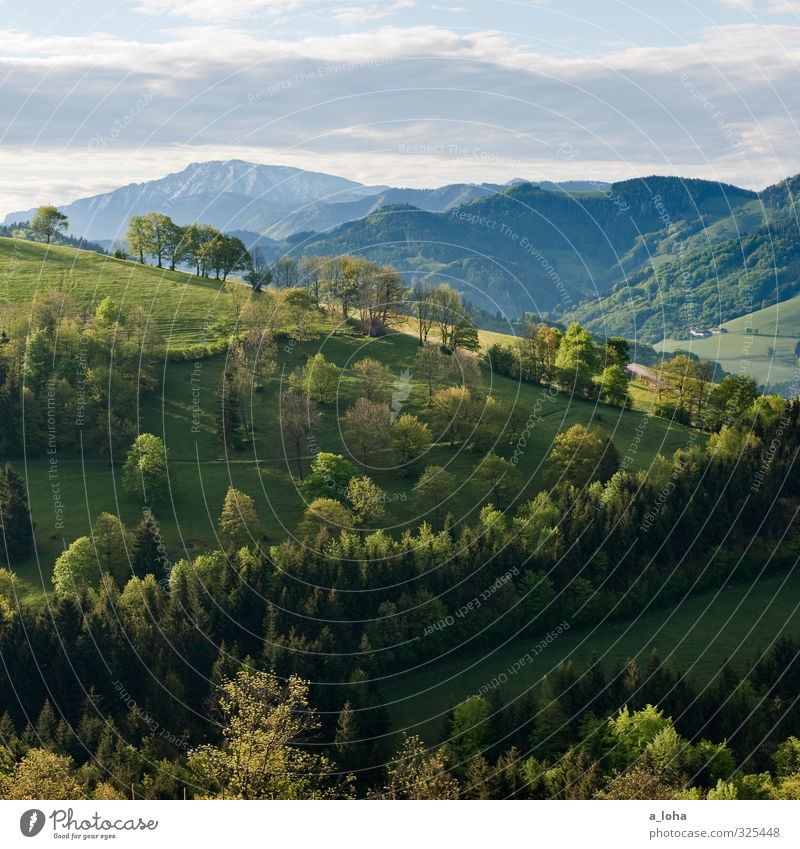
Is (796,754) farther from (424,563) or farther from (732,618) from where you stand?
(424,563)

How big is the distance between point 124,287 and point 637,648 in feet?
351

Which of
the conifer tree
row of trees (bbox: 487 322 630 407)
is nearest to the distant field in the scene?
the conifer tree

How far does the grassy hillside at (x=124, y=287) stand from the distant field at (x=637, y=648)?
76.5 meters

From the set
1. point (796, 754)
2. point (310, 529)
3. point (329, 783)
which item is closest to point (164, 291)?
point (310, 529)

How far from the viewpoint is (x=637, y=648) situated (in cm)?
8038

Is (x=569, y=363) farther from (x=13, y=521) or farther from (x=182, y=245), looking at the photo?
(x=13, y=521)

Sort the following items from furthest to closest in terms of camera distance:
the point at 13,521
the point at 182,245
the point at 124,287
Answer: the point at 182,245 → the point at 124,287 → the point at 13,521

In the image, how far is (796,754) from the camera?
6147 cm

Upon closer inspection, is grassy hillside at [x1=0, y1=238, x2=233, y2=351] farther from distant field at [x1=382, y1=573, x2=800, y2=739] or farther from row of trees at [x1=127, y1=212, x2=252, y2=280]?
distant field at [x1=382, y1=573, x2=800, y2=739]

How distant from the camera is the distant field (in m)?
74.4

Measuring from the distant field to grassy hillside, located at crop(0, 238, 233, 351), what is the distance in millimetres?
76489

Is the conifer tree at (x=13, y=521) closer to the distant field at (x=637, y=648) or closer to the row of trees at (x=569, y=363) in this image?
the distant field at (x=637, y=648)

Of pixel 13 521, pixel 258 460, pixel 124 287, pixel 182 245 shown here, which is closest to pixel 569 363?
pixel 258 460

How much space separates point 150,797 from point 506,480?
55812 mm
